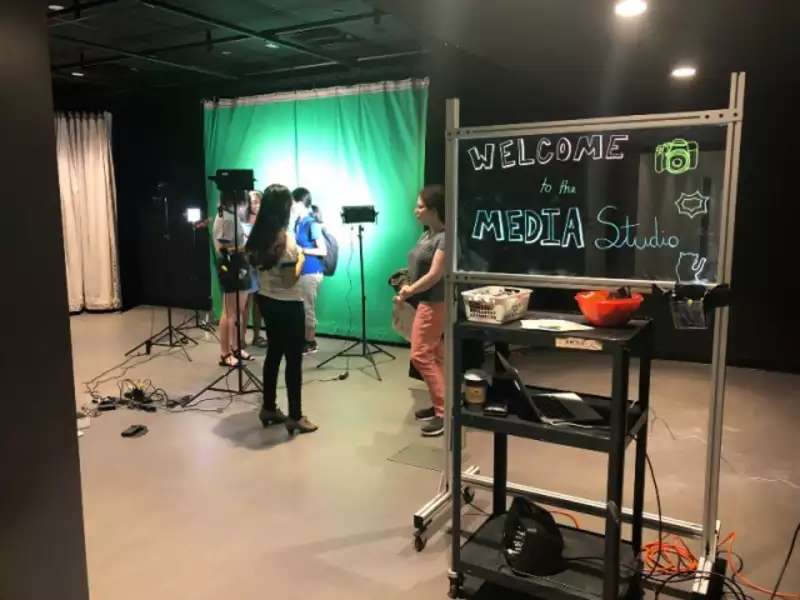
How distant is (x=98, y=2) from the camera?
4406 mm

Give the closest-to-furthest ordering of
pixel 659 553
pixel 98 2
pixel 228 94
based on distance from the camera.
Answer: pixel 659 553 < pixel 98 2 < pixel 228 94

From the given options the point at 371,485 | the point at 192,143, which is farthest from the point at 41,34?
the point at 192,143

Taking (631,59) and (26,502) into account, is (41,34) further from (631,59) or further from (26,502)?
(631,59)

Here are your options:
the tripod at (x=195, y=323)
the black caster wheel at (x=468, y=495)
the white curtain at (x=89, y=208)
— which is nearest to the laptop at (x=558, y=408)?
the black caster wheel at (x=468, y=495)

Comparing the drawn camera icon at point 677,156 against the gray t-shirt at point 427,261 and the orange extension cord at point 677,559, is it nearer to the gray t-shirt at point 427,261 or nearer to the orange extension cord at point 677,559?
the orange extension cord at point 677,559

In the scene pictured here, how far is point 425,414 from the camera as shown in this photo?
417 cm

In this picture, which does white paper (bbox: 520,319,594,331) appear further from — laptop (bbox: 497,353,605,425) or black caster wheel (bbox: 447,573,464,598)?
black caster wheel (bbox: 447,573,464,598)

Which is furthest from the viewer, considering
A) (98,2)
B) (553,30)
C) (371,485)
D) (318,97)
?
(318,97)

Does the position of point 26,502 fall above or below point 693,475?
above

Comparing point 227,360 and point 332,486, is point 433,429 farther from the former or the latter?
point 227,360

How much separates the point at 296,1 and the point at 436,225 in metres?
2.07

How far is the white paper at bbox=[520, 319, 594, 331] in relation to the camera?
2076 millimetres

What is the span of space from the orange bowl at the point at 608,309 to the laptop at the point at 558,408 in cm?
29

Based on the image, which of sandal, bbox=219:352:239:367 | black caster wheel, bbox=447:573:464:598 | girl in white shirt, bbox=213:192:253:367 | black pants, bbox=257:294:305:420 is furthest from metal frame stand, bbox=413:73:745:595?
sandal, bbox=219:352:239:367
